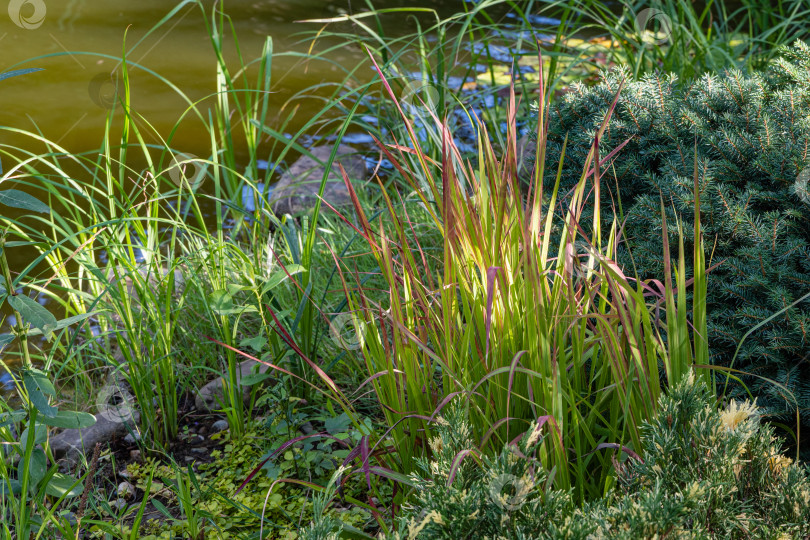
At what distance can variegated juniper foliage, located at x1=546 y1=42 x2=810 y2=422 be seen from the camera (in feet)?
6.22

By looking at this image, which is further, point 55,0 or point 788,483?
point 55,0

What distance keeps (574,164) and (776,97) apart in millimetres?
645

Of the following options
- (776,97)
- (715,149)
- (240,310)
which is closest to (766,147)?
(715,149)

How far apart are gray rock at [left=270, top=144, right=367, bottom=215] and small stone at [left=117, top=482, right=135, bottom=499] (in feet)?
5.88

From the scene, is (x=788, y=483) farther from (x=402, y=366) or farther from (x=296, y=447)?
(x=296, y=447)

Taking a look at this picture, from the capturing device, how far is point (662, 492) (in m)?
1.16

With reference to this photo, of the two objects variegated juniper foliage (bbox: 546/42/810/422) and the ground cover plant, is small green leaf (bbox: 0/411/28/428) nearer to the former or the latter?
the ground cover plant

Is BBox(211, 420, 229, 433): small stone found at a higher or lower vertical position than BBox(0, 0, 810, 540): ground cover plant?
lower

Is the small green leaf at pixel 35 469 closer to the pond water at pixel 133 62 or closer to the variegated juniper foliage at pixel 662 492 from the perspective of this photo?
the variegated juniper foliage at pixel 662 492

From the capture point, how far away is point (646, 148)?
7.48 ft

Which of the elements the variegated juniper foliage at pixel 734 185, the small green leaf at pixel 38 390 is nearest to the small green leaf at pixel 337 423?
the small green leaf at pixel 38 390

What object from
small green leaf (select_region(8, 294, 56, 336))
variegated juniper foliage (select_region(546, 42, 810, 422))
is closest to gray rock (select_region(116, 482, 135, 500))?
small green leaf (select_region(8, 294, 56, 336))

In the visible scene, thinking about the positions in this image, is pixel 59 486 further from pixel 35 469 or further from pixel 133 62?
pixel 133 62

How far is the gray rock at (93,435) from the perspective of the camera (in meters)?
2.41
